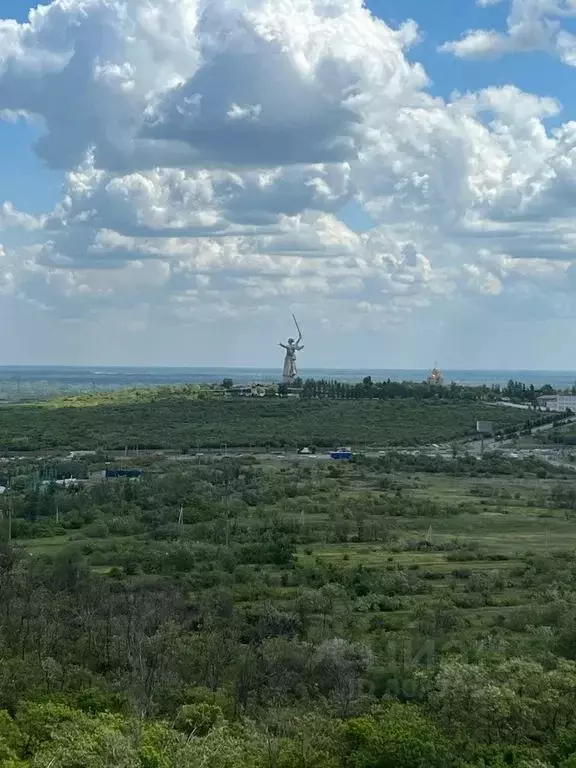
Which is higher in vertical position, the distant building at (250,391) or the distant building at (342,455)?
the distant building at (250,391)

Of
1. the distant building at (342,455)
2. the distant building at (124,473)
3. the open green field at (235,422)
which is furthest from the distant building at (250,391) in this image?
the distant building at (124,473)

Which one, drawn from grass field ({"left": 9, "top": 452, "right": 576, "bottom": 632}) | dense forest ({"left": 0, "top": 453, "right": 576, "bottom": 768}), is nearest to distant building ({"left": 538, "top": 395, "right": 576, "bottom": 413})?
grass field ({"left": 9, "top": 452, "right": 576, "bottom": 632})

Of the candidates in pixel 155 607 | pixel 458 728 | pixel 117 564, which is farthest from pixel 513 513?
pixel 458 728

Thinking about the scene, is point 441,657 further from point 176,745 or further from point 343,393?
point 343,393

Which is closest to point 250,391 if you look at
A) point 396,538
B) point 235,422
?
point 235,422

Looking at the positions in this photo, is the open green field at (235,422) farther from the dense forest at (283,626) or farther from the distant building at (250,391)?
the dense forest at (283,626)

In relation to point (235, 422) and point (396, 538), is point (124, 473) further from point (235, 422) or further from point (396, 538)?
point (235, 422)
